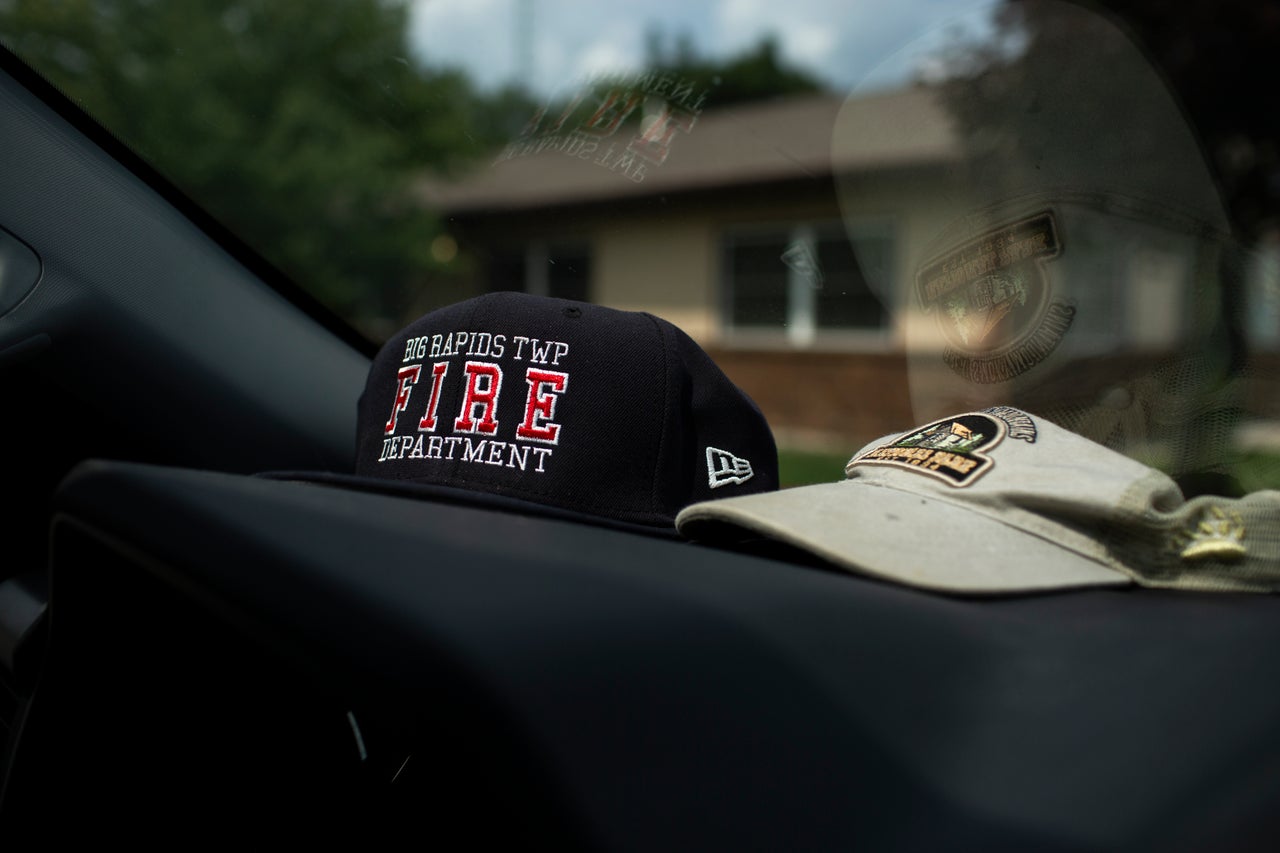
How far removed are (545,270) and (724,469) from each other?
436 millimetres

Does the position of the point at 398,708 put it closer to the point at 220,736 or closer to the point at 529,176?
the point at 220,736

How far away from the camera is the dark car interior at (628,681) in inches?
25.5

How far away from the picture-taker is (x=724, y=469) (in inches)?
50.3

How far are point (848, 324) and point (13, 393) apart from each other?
4.16 feet

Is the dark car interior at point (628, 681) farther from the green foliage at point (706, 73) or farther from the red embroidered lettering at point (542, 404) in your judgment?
the green foliage at point (706, 73)

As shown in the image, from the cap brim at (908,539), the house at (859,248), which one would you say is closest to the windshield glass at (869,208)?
the house at (859,248)

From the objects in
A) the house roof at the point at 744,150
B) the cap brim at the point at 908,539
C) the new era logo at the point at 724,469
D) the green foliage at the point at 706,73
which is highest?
the green foliage at the point at 706,73

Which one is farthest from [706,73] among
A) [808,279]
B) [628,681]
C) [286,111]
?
[286,111]

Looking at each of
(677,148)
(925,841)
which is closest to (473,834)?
(925,841)

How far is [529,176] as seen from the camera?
162cm

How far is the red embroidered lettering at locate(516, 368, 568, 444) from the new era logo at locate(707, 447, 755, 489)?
214mm

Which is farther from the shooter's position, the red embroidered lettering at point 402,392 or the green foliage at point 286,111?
the green foliage at point 286,111

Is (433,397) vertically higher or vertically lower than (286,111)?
lower

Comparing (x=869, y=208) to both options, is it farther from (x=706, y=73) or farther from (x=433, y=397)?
(x=433, y=397)
